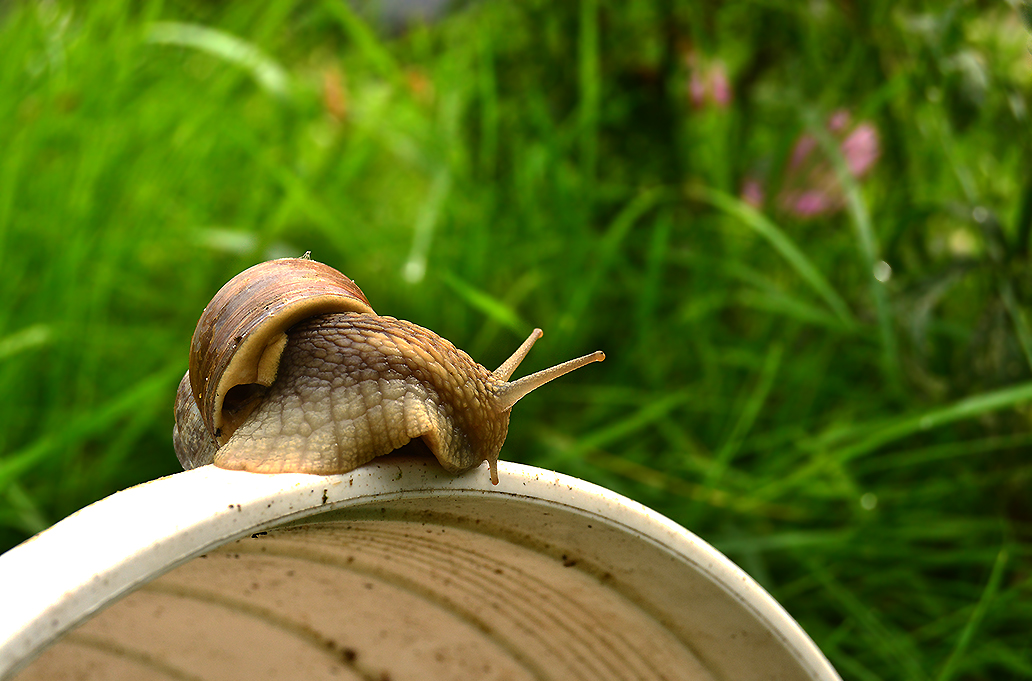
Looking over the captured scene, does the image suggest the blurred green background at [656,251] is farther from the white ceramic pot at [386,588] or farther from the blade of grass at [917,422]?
the white ceramic pot at [386,588]

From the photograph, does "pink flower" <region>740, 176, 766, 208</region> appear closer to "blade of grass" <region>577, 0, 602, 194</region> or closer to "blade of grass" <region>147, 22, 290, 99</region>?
"blade of grass" <region>577, 0, 602, 194</region>

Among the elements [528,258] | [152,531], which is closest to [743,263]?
[528,258]

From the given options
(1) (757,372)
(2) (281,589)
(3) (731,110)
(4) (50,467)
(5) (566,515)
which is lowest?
(4) (50,467)

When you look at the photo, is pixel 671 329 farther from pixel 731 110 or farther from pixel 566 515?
pixel 566 515

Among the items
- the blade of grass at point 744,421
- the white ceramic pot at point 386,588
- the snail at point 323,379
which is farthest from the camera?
the blade of grass at point 744,421

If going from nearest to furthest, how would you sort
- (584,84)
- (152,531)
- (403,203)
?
(152,531) → (584,84) → (403,203)

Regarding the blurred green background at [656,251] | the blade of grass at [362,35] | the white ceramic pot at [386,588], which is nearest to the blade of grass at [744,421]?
the blurred green background at [656,251]
